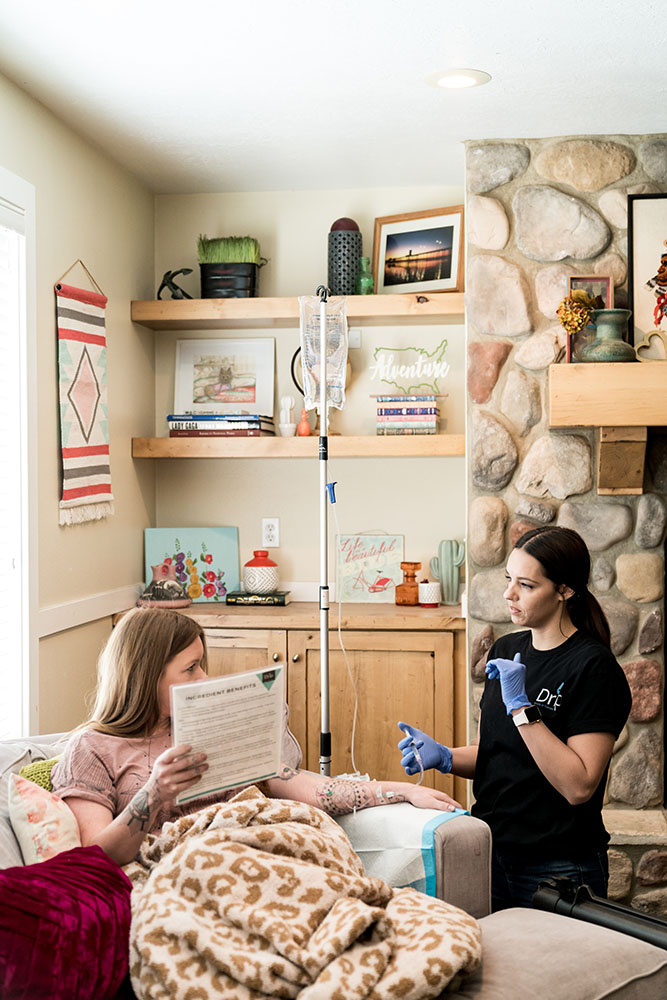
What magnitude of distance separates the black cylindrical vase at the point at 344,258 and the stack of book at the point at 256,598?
1214 mm

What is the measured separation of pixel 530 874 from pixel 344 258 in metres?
2.53

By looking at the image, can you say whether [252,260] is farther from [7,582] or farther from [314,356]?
[7,582]

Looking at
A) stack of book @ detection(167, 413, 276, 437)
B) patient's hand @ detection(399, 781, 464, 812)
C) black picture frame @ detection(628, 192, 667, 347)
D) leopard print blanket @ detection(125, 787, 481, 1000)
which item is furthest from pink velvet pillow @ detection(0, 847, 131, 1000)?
black picture frame @ detection(628, 192, 667, 347)

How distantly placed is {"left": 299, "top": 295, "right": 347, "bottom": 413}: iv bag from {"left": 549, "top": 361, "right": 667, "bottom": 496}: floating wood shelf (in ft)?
2.42

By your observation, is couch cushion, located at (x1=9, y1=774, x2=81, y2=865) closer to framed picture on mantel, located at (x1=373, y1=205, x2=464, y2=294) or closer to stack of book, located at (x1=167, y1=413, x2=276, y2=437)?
stack of book, located at (x1=167, y1=413, x2=276, y2=437)

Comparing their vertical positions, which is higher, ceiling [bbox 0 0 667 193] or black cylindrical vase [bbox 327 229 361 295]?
ceiling [bbox 0 0 667 193]

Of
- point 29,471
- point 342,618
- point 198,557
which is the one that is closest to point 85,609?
point 29,471

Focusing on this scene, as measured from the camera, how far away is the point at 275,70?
2842mm

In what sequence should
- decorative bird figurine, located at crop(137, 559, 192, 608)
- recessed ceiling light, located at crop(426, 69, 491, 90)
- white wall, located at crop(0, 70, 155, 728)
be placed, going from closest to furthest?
1. recessed ceiling light, located at crop(426, 69, 491, 90)
2. white wall, located at crop(0, 70, 155, 728)
3. decorative bird figurine, located at crop(137, 559, 192, 608)

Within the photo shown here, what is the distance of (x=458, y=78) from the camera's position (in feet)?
9.54

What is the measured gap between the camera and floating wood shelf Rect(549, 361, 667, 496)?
10.4 ft

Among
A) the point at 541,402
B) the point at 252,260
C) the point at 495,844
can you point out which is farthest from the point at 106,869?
the point at 252,260

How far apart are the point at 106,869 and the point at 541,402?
2327mm

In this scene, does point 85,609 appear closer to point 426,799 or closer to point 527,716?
point 426,799
